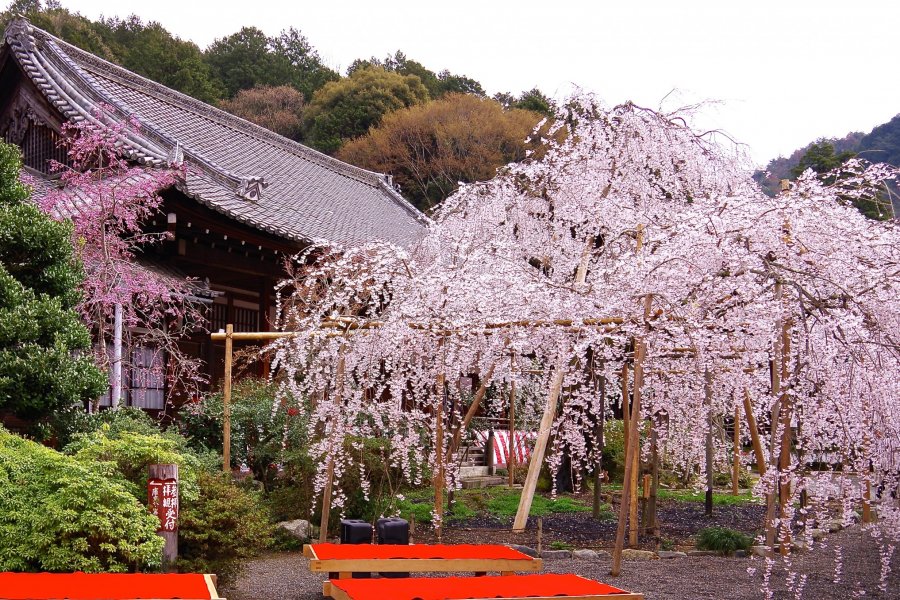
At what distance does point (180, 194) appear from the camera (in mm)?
10578

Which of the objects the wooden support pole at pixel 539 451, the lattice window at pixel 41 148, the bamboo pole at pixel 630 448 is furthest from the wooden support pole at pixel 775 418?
A: the lattice window at pixel 41 148

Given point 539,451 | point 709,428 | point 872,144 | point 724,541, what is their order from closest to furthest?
point 539,451, point 724,541, point 709,428, point 872,144

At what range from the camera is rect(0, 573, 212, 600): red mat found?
13.1ft

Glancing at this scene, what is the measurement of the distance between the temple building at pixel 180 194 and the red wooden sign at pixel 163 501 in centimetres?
481

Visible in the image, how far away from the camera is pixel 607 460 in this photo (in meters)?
13.8

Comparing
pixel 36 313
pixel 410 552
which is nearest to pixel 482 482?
pixel 410 552

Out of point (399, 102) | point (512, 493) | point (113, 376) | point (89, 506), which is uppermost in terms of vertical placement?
point (399, 102)

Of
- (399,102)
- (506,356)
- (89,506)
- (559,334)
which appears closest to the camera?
(89,506)

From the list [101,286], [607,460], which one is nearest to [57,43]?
[101,286]

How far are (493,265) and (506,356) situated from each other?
40.3 inches

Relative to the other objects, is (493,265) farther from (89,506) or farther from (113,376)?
(113,376)

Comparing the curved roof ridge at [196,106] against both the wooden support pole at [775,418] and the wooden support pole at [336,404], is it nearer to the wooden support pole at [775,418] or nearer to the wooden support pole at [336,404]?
the wooden support pole at [336,404]

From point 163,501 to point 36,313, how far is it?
3117 mm

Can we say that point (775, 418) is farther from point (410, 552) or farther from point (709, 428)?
point (709, 428)
